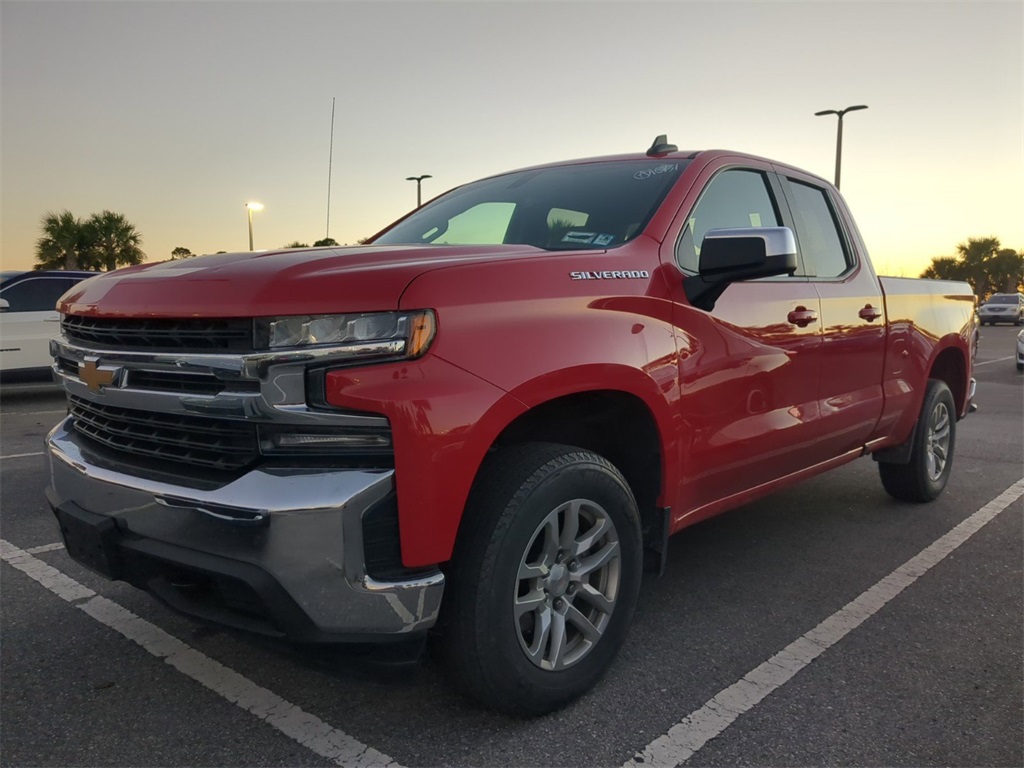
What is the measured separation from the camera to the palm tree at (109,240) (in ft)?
83.1

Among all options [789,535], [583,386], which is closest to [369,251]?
[583,386]

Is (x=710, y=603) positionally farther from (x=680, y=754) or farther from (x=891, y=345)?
(x=891, y=345)

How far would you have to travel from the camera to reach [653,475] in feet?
9.59

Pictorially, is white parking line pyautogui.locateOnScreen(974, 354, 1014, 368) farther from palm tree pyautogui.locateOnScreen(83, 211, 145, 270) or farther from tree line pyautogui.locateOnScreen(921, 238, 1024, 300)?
tree line pyautogui.locateOnScreen(921, 238, 1024, 300)

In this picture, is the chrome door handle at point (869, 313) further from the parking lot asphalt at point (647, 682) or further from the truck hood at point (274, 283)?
the truck hood at point (274, 283)

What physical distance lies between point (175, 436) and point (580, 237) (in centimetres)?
160

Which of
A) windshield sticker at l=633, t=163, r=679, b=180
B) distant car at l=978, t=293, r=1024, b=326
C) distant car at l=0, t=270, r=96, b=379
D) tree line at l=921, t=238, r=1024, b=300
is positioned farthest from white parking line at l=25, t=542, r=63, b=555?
tree line at l=921, t=238, r=1024, b=300

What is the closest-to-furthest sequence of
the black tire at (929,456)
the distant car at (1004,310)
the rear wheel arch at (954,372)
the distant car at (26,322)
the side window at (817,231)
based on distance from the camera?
the side window at (817,231)
the black tire at (929,456)
the rear wheel arch at (954,372)
the distant car at (26,322)
the distant car at (1004,310)

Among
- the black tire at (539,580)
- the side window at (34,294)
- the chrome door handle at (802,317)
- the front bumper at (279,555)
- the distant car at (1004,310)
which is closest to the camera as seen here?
the front bumper at (279,555)

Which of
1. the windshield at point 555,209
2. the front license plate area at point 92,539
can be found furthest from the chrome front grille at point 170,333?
the windshield at point 555,209

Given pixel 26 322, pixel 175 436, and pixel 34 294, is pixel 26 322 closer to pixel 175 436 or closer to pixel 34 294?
pixel 34 294

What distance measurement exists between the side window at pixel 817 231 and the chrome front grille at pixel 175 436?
2.82 meters

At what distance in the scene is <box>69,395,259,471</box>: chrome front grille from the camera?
2176mm

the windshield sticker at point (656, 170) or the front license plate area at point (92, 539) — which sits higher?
the windshield sticker at point (656, 170)
